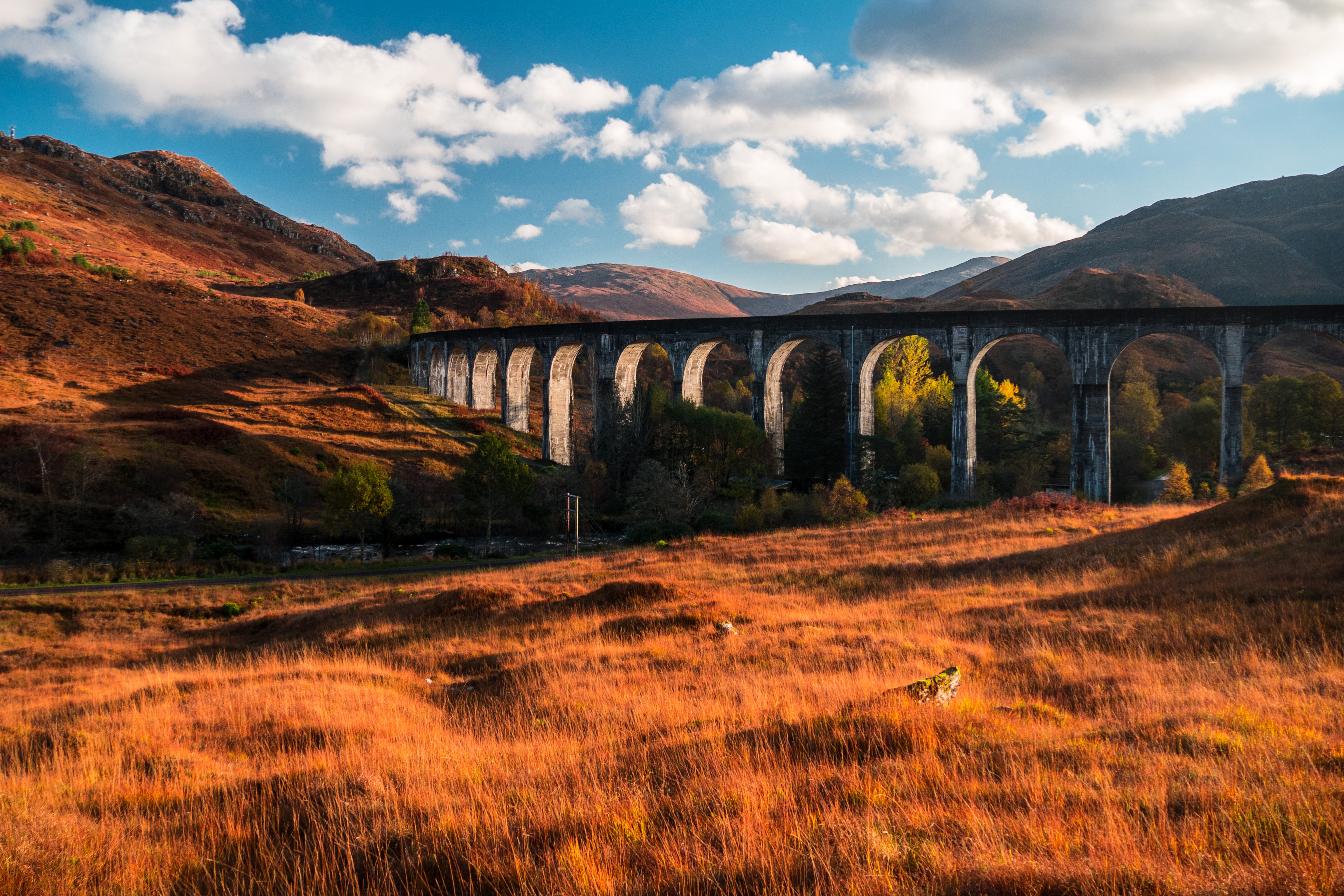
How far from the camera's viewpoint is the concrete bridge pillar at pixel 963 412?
33.0 m

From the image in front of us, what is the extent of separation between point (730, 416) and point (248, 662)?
28.9 metres

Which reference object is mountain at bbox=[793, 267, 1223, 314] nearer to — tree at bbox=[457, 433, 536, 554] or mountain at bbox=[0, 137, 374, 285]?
tree at bbox=[457, 433, 536, 554]

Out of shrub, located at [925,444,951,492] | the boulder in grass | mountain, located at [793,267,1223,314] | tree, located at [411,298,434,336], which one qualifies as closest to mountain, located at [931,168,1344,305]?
mountain, located at [793,267,1223,314]

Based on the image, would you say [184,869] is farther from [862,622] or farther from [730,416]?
[730,416]

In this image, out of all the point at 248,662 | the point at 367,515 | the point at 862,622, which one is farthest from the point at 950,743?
the point at 367,515

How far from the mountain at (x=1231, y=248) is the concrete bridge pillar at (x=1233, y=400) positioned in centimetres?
9215

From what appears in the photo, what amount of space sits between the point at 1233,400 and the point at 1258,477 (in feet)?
10.8

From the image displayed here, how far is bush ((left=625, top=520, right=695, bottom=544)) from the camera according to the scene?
32.5 meters

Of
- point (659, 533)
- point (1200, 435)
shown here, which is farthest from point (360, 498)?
point (1200, 435)

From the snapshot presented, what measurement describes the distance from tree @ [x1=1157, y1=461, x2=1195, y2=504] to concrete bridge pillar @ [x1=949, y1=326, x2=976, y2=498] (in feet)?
27.1

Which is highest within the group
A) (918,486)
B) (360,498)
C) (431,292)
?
(431,292)

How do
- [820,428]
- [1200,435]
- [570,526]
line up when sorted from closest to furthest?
[570,526] < [820,428] < [1200,435]

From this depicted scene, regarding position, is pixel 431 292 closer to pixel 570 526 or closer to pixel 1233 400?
pixel 570 526

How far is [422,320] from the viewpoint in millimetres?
75062
